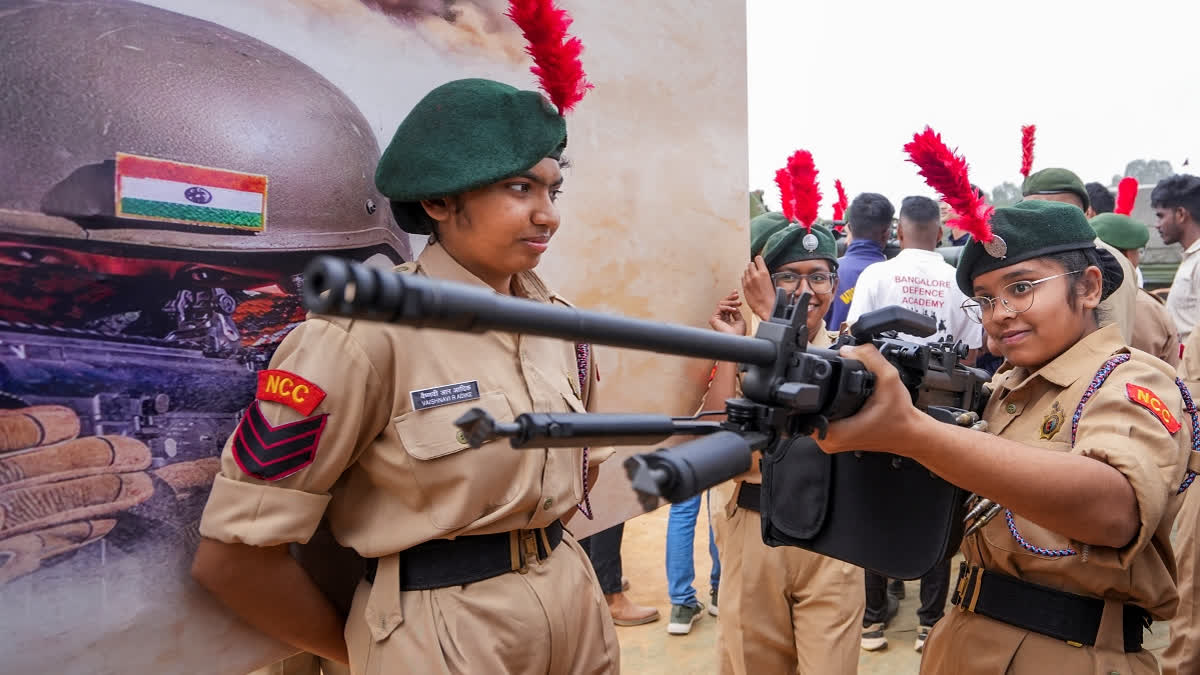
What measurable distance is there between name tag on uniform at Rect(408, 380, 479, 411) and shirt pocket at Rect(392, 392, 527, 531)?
0.01 m

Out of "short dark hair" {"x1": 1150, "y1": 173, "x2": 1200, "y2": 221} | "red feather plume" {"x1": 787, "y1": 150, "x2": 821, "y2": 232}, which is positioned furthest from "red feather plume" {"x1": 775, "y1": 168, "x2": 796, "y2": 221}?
"short dark hair" {"x1": 1150, "y1": 173, "x2": 1200, "y2": 221}

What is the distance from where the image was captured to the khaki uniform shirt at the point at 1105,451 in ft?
5.08

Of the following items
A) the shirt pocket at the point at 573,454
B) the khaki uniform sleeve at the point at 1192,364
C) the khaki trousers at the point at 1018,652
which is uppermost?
the shirt pocket at the point at 573,454

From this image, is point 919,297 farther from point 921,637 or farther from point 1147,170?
point 1147,170

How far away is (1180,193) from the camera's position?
5.06m

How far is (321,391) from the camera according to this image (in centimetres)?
145

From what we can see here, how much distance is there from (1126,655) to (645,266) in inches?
65.3

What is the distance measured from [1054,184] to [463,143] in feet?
12.6

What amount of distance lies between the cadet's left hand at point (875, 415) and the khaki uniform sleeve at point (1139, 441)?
0.58 m

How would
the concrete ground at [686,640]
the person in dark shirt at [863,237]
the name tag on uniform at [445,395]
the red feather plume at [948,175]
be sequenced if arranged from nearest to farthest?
the name tag on uniform at [445,395]
the red feather plume at [948,175]
the concrete ground at [686,640]
the person in dark shirt at [863,237]

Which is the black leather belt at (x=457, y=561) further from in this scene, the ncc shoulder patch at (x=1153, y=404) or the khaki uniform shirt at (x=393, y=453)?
the ncc shoulder patch at (x=1153, y=404)

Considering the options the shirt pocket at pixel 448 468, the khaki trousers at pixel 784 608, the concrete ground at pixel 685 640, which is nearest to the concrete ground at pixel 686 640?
the concrete ground at pixel 685 640

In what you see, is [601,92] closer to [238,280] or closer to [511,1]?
[511,1]

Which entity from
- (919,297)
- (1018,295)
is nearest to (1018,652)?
(1018,295)
